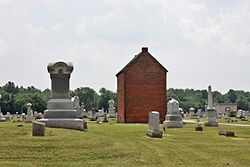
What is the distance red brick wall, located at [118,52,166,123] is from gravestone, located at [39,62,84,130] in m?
26.0

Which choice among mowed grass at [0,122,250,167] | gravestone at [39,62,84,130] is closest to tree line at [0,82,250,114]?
gravestone at [39,62,84,130]

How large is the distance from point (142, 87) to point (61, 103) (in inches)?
1086

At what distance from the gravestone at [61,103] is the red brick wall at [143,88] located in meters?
26.0

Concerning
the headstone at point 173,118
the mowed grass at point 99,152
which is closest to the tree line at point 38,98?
the headstone at point 173,118

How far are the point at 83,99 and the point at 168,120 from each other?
10896 cm

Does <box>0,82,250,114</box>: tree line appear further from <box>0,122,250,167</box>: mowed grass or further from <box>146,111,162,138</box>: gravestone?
<box>0,122,250,167</box>: mowed grass

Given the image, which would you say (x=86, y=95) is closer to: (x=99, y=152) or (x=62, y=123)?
(x=62, y=123)

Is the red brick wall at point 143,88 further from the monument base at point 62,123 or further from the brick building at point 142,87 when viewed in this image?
the monument base at point 62,123

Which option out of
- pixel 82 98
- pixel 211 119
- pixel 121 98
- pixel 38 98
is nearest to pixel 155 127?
pixel 211 119

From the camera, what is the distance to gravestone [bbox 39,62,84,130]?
25.3m

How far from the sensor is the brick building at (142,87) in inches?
2069

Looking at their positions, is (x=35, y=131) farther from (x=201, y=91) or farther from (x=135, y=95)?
(x=201, y=91)

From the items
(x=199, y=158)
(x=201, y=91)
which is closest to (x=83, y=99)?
(x=201, y=91)

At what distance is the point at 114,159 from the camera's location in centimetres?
1686
